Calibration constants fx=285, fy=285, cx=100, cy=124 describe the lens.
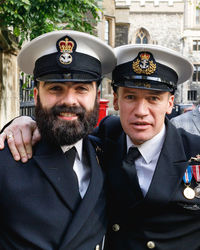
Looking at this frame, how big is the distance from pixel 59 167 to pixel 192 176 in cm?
97

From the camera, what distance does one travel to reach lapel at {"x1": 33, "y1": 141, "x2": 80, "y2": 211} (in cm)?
181

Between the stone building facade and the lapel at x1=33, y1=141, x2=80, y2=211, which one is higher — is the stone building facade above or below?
above

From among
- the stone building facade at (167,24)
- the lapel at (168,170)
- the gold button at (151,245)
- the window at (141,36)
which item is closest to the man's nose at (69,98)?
the lapel at (168,170)

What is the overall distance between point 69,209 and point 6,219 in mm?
388

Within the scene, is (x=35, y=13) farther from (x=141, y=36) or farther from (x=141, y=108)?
(x=141, y=36)

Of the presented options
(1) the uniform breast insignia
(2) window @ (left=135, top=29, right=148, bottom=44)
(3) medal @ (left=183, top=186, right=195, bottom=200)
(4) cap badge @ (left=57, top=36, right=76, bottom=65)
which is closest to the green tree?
(4) cap badge @ (left=57, top=36, right=76, bottom=65)

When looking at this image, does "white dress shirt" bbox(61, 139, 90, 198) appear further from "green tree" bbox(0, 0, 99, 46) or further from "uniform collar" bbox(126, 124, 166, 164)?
"green tree" bbox(0, 0, 99, 46)

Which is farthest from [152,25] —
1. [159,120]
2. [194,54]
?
[159,120]

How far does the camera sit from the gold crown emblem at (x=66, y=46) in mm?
1974

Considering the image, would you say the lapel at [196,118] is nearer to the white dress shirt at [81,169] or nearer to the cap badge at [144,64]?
the cap badge at [144,64]

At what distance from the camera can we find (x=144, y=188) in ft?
6.73

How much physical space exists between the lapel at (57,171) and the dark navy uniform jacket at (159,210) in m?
0.40

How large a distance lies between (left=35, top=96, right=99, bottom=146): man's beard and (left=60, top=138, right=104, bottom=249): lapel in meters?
0.23

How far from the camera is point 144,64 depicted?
2.12 meters
